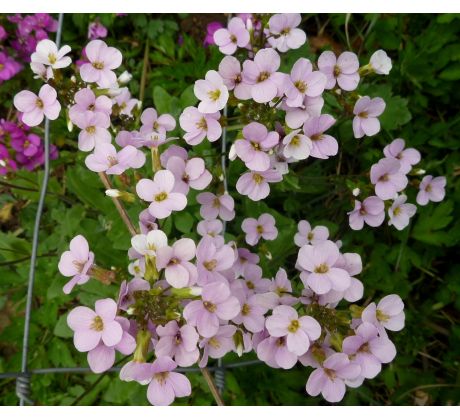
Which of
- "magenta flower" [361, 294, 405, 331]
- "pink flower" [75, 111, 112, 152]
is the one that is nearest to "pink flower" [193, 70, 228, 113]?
"pink flower" [75, 111, 112, 152]

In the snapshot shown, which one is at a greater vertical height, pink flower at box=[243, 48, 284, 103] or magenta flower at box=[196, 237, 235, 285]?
pink flower at box=[243, 48, 284, 103]

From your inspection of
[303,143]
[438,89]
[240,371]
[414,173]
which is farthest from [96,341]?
[438,89]

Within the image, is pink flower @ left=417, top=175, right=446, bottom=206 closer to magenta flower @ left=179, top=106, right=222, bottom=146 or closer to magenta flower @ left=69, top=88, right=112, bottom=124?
magenta flower @ left=179, top=106, right=222, bottom=146

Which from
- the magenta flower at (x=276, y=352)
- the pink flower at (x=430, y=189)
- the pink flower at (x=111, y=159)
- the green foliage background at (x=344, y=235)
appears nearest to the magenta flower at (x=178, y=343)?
the magenta flower at (x=276, y=352)

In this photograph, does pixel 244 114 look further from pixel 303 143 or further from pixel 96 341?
pixel 96 341

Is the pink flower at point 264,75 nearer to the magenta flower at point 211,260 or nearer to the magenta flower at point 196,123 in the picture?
the magenta flower at point 196,123
